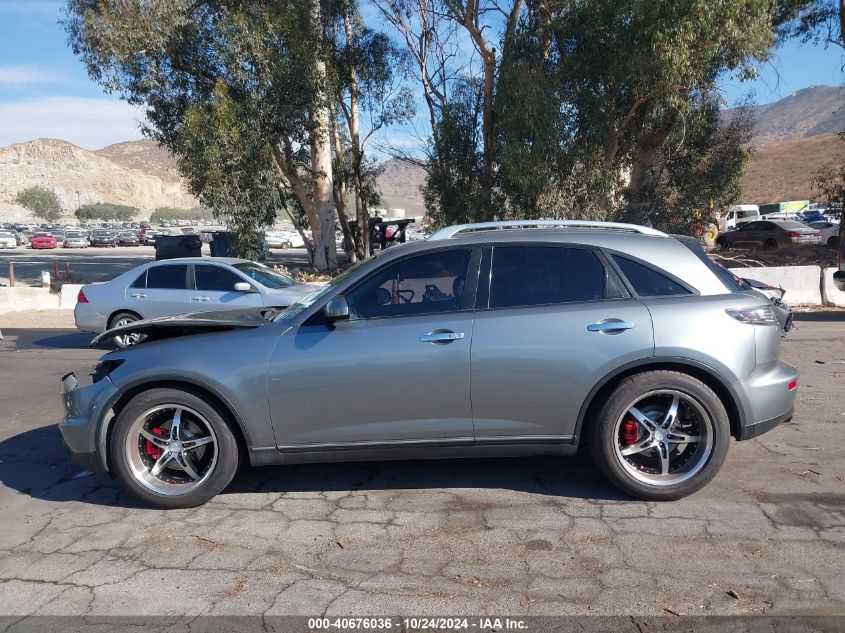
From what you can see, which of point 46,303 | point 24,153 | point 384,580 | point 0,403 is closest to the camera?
point 384,580

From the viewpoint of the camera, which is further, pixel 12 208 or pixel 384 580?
pixel 12 208

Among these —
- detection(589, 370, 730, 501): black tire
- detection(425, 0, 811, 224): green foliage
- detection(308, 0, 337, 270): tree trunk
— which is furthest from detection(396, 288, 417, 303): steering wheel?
detection(308, 0, 337, 270): tree trunk

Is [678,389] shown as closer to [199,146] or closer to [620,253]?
[620,253]

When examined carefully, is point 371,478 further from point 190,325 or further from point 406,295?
point 190,325

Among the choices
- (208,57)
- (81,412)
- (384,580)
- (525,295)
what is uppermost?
(208,57)

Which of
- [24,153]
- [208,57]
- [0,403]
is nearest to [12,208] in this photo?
[24,153]

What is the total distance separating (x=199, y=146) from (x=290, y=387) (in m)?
15.6

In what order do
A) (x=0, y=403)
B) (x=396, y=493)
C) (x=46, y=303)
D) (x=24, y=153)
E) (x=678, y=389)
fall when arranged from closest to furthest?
(x=678, y=389) < (x=396, y=493) < (x=0, y=403) < (x=46, y=303) < (x=24, y=153)

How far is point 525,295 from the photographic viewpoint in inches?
187

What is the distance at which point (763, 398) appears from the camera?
464cm

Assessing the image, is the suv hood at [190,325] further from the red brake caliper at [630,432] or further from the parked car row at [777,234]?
the parked car row at [777,234]

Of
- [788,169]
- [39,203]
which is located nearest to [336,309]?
[788,169]

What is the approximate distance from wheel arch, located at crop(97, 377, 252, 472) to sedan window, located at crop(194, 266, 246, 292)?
22.5 ft

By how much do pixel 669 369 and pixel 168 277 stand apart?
30.5 feet
